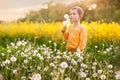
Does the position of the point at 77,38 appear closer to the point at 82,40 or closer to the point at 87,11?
the point at 82,40

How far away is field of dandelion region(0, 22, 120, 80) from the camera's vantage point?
568cm

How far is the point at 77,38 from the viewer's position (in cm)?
733

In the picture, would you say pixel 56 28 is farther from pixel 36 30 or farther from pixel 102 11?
pixel 102 11

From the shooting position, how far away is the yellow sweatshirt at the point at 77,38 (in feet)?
23.8

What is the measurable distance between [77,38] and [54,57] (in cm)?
114

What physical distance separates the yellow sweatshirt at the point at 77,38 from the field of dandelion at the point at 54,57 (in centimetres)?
19

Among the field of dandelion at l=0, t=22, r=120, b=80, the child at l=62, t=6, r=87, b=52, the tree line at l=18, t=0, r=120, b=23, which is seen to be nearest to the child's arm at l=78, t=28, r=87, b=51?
the child at l=62, t=6, r=87, b=52

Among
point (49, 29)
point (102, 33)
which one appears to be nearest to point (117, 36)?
point (102, 33)

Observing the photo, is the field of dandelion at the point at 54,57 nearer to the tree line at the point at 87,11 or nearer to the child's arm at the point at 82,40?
the child's arm at the point at 82,40

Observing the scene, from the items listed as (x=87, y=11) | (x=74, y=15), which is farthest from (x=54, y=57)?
(x=87, y=11)

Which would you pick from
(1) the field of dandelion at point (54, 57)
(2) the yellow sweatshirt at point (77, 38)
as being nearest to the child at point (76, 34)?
(2) the yellow sweatshirt at point (77, 38)

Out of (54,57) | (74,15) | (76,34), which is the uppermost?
(74,15)

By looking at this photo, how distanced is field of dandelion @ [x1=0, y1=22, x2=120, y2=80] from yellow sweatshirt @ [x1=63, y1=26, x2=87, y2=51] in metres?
0.19

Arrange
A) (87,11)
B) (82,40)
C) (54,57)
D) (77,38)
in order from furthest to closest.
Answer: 1. (87,11)
2. (77,38)
3. (82,40)
4. (54,57)
